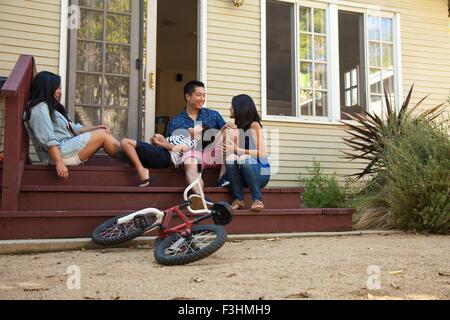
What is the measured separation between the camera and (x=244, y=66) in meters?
6.30

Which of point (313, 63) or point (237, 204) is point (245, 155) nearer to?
point (237, 204)

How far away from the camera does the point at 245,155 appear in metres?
4.14

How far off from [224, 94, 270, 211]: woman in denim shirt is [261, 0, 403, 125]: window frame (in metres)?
1.90

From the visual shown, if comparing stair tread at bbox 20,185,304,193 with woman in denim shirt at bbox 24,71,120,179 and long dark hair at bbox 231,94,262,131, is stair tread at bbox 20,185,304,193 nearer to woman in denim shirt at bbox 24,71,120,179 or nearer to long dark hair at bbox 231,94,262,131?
woman in denim shirt at bbox 24,71,120,179

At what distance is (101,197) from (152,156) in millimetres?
630

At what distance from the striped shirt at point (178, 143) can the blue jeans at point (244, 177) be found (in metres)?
0.49

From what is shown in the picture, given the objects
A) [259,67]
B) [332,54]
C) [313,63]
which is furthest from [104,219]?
[332,54]

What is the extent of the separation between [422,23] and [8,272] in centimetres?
665

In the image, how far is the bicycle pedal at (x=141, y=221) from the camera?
10.9 feet

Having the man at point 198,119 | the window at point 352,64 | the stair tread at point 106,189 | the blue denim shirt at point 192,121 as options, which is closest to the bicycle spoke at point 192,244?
the stair tread at point 106,189

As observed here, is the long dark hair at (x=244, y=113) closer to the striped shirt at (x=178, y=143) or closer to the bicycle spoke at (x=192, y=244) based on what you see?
the striped shirt at (x=178, y=143)

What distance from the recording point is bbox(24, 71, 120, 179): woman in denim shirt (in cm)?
391

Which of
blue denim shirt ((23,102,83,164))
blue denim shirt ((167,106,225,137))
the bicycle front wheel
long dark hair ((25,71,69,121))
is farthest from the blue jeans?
long dark hair ((25,71,69,121))

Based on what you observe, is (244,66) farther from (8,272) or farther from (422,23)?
(8,272)
